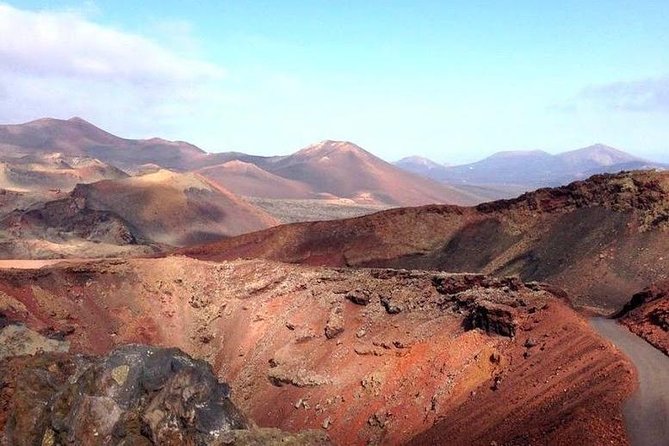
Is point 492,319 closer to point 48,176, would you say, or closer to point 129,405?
point 129,405

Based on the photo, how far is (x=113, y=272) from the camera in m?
35.9

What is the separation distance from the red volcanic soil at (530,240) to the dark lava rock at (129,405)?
26.0m

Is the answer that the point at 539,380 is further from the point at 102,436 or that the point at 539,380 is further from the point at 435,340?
the point at 102,436

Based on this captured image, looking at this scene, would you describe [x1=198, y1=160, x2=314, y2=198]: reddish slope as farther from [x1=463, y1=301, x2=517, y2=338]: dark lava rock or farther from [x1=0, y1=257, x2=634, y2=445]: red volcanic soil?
[x1=463, y1=301, x2=517, y2=338]: dark lava rock

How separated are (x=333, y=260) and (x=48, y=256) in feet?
113

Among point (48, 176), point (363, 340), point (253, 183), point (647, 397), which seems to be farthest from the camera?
point (253, 183)

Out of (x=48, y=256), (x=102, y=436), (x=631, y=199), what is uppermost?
(x=631, y=199)

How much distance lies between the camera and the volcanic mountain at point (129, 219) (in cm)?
6994

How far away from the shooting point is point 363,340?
27516 millimetres

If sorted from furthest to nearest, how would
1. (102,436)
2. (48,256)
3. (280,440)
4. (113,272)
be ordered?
(48,256) < (113,272) < (102,436) < (280,440)

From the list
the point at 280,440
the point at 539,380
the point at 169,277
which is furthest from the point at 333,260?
the point at 280,440

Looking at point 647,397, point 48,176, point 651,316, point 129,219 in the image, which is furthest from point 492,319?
point 48,176

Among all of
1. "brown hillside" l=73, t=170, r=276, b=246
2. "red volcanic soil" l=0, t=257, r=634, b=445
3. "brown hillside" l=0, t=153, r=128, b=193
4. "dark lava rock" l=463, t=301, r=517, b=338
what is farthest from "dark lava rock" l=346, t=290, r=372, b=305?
"brown hillside" l=0, t=153, r=128, b=193

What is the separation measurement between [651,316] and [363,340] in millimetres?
12442
